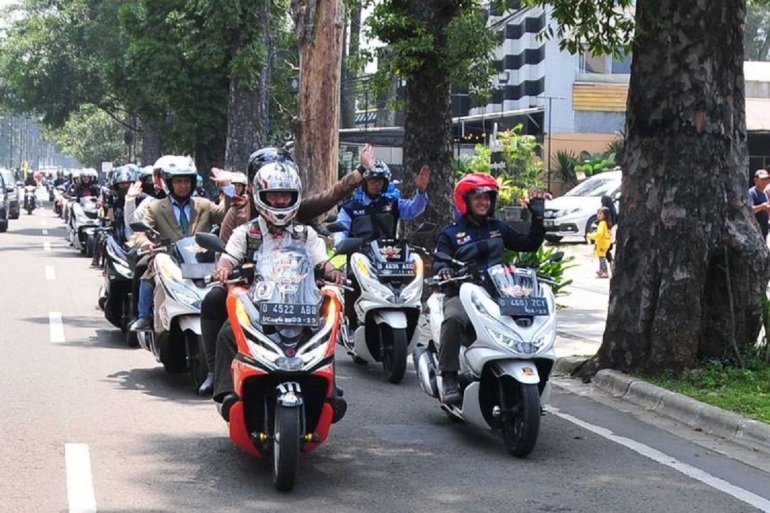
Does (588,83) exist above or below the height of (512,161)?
above

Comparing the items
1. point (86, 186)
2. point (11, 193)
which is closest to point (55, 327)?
point (86, 186)

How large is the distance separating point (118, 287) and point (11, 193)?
3476 centimetres

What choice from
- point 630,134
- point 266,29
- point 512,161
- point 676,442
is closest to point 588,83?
point 512,161

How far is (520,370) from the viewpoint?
8.06 meters

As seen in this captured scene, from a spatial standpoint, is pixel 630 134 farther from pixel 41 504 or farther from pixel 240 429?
pixel 41 504

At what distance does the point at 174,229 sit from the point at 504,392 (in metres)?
4.39

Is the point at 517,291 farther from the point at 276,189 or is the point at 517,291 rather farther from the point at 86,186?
the point at 86,186

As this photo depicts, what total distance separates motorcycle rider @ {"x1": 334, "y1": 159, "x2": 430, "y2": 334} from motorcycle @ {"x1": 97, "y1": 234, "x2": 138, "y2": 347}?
2.39 meters

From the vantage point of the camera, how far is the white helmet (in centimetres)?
771

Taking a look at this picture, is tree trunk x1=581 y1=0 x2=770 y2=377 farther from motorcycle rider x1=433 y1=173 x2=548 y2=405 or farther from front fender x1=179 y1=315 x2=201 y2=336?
front fender x1=179 y1=315 x2=201 y2=336

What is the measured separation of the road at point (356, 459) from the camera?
6.98m

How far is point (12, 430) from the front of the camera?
866 cm

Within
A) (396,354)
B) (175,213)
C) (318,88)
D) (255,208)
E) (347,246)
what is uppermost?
(318,88)

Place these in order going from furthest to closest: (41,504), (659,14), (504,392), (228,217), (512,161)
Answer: (512,161) → (659,14) → (228,217) → (504,392) → (41,504)
